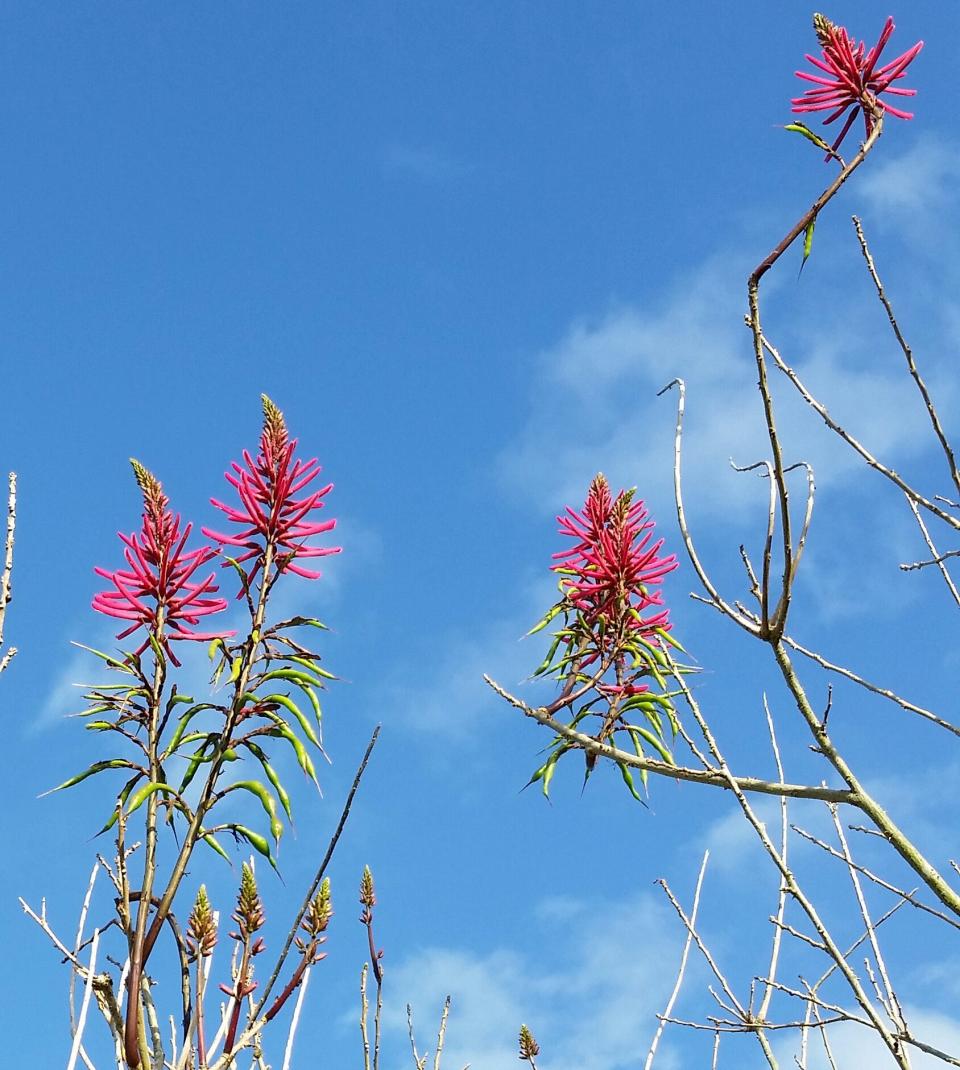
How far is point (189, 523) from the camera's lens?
3713 mm

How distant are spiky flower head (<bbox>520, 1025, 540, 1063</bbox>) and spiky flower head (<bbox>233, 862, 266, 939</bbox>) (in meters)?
1.78

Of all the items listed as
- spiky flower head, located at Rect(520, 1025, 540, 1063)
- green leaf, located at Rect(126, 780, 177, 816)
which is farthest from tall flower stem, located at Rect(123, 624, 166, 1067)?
spiky flower head, located at Rect(520, 1025, 540, 1063)

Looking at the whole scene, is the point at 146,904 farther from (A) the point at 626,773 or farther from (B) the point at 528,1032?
(B) the point at 528,1032

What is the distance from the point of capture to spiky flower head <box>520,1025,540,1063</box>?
4.70 m

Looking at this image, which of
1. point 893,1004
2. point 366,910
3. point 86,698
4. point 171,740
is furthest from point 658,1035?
point 86,698

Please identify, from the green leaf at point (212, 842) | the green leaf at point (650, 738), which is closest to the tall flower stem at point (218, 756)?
the green leaf at point (212, 842)

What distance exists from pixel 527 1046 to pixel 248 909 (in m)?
1.85

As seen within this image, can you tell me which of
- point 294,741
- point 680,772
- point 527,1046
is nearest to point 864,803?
point 680,772

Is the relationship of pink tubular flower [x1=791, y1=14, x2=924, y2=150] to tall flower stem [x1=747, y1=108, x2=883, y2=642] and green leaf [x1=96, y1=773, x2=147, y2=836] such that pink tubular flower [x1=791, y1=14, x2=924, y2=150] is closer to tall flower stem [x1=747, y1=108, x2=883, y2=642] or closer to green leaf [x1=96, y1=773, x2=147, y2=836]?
tall flower stem [x1=747, y1=108, x2=883, y2=642]

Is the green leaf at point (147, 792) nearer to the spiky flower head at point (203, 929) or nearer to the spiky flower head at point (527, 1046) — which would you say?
the spiky flower head at point (203, 929)

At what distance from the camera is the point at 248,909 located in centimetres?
334

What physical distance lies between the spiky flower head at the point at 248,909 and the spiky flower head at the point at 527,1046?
5.84 ft

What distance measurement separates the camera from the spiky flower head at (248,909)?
3338mm

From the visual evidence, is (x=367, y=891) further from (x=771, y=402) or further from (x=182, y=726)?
(x=771, y=402)
